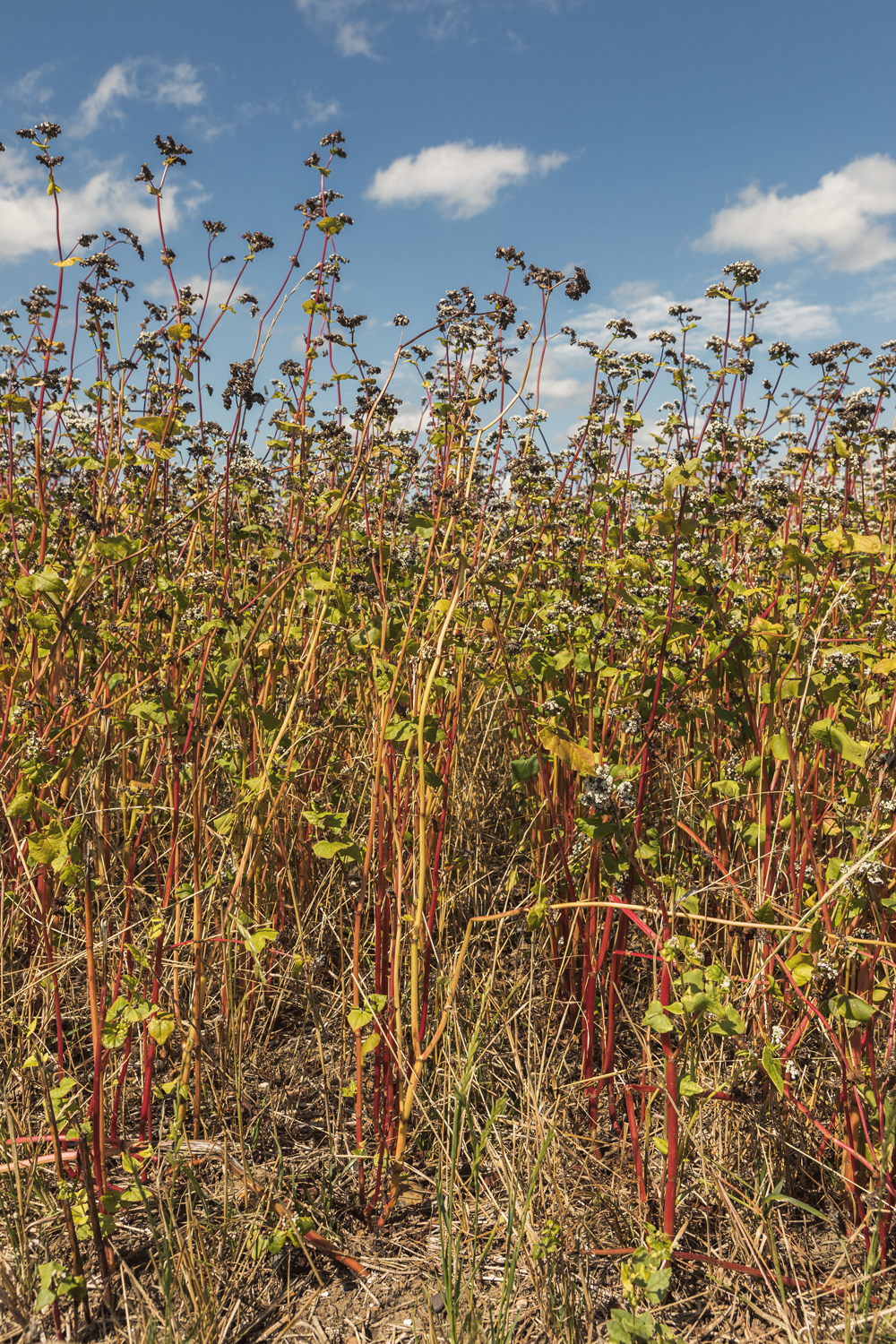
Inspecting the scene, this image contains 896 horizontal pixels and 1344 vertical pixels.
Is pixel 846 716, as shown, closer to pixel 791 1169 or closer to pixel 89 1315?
Result: pixel 791 1169

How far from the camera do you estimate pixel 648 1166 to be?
2045 mm

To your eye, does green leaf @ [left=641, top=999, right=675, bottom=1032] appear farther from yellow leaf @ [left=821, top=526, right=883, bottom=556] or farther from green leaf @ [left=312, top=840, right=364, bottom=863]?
yellow leaf @ [left=821, top=526, right=883, bottom=556]

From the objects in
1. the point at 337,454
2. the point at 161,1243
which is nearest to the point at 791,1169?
the point at 161,1243

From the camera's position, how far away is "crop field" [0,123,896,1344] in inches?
66.4

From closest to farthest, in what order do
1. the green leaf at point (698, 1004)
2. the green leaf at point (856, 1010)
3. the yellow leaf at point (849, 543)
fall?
the green leaf at point (698, 1004) < the green leaf at point (856, 1010) < the yellow leaf at point (849, 543)

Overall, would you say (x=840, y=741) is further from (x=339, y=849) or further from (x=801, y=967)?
(x=339, y=849)

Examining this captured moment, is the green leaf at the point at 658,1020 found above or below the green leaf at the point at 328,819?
below

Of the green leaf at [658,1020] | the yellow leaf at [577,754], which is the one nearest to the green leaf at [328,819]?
the yellow leaf at [577,754]

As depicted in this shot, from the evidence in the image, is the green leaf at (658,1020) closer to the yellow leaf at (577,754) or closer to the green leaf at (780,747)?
the yellow leaf at (577,754)

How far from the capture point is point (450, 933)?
106 inches

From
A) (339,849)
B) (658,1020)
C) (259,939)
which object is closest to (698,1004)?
(658,1020)

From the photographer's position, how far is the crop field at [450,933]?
169 centimetres

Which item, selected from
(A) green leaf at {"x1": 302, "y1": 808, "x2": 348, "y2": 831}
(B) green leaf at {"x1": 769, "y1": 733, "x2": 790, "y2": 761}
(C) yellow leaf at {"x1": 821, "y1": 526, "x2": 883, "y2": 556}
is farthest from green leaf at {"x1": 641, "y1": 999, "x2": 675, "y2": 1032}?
(C) yellow leaf at {"x1": 821, "y1": 526, "x2": 883, "y2": 556}

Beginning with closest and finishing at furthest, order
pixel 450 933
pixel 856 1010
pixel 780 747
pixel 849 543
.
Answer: pixel 856 1010 → pixel 780 747 → pixel 849 543 → pixel 450 933
